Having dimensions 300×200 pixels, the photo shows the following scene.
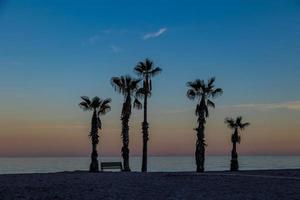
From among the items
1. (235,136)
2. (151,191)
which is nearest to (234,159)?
(235,136)

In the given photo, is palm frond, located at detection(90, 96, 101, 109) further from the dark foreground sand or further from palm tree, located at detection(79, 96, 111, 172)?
the dark foreground sand

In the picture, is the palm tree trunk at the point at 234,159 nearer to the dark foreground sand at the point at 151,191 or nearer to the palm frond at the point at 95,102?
the palm frond at the point at 95,102

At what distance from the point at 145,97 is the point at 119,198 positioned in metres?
32.1

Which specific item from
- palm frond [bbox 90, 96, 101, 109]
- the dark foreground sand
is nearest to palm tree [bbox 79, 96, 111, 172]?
palm frond [bbox 90, 96, 101, 109]

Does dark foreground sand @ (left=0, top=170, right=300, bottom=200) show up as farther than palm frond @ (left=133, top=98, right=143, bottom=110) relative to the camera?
No

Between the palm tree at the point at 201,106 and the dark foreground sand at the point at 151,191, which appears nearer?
the dark foreground sand at the point at 151,191

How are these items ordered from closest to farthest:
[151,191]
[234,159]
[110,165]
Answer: [151,191] < [110,165] < [234,159]

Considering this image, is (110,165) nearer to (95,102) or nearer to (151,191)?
(95,102)

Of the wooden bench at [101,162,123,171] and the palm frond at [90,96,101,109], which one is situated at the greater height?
the palm frond at [90,96,101,109]

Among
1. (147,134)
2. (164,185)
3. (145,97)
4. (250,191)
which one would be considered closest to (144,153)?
(147,134)

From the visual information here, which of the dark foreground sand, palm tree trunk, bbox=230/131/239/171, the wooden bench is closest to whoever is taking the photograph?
the dark foreground sand

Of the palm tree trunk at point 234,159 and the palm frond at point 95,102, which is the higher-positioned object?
the palm frond at point 95,102

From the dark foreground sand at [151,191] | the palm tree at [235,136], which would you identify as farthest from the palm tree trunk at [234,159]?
the dark foreground sand at [151,191]

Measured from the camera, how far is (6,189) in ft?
70.2
